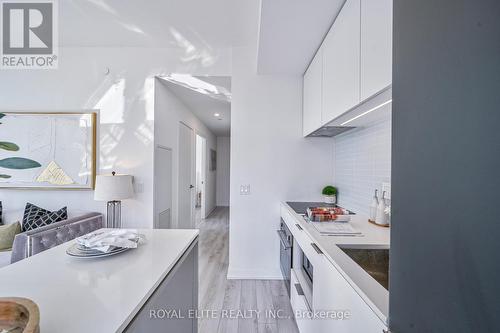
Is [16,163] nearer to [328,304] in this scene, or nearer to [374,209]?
[328,304]

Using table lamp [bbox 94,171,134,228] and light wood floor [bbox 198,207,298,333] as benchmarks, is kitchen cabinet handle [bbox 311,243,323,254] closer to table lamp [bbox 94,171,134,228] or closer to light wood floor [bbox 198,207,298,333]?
light wood floor [bbox 198,207,298,333]

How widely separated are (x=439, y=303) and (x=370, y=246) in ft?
2.93

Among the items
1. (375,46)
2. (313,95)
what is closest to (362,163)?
(313,95)

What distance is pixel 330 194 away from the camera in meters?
2.57

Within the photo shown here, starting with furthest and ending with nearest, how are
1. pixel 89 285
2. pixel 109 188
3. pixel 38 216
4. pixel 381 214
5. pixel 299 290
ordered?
pixel 38 216, pixel 109 188, pixel 299 290, pixel 381 214, pixel 89 285

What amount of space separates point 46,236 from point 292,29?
276cm

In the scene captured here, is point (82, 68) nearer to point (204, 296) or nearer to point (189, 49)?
point (189, 49)

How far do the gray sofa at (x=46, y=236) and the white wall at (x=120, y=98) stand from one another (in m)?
0.51

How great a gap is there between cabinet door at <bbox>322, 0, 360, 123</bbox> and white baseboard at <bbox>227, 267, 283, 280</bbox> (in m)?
1.88

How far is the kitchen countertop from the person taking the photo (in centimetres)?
78

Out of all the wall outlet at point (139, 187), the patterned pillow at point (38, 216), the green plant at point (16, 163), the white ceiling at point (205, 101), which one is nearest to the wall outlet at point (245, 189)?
the wall outlet at point (139, 187)

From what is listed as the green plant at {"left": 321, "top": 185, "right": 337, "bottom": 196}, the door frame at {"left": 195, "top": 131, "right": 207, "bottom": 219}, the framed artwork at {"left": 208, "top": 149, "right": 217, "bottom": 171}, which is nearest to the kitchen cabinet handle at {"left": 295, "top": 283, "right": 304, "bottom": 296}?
the green plant at {"left": 321, "top": 185, "right": 337, "bottom": 196}

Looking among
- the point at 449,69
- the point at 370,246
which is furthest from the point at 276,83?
the point at 449,69

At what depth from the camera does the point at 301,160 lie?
280cm
